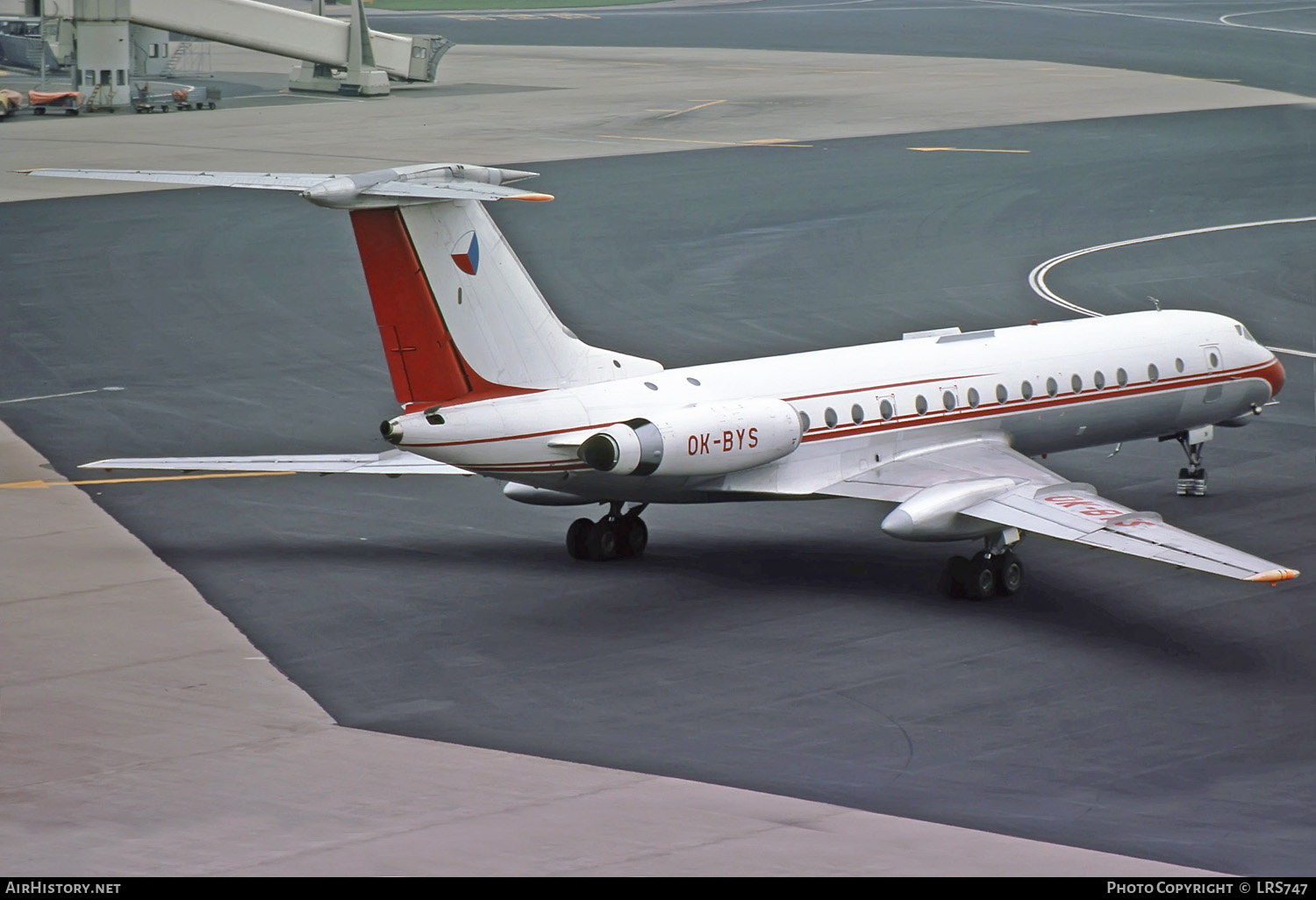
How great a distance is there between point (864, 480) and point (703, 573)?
103 inches

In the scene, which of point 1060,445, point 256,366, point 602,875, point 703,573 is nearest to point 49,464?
point 256,366

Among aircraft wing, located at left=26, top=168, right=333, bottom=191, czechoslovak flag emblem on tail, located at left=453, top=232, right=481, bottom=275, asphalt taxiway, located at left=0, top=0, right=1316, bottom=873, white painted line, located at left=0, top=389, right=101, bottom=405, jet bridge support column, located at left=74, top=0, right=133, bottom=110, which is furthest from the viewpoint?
jet bridge support column, located at left=74, top=0, right=133, bottom=110

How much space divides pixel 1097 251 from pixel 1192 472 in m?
22.5

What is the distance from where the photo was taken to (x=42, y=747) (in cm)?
1969

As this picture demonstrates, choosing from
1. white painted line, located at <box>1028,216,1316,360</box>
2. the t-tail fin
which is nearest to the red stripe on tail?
the t-tail fin

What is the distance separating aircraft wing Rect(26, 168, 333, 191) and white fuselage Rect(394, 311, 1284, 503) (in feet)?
10.9

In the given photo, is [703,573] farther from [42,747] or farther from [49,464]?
[49,464]

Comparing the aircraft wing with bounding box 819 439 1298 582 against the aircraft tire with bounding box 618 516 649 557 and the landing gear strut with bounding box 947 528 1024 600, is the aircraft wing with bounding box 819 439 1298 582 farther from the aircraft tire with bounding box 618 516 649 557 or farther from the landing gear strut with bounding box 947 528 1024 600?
the aircraft tire with bounding box 618 516 649 557

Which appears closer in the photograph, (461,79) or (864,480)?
(864,480)

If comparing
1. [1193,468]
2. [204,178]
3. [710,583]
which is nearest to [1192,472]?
[1193,468]

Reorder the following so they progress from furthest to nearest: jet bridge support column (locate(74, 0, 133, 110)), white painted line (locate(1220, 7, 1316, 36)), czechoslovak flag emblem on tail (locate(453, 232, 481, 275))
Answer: white painted line (locate(1220, 7, 1316, 36))
jet bridge support column (locate(74, 0, 133, 110))
czechoslovak flag emblem on tail (locate(453, 232, 481, 275))

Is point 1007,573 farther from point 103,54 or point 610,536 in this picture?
point 103,54

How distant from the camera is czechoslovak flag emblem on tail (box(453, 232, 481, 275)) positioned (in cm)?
2436

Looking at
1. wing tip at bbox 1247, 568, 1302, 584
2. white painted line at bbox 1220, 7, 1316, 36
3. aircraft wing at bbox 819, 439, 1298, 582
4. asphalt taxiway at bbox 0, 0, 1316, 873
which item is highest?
white painted line at bbox 1220, 7, 1316, 36
